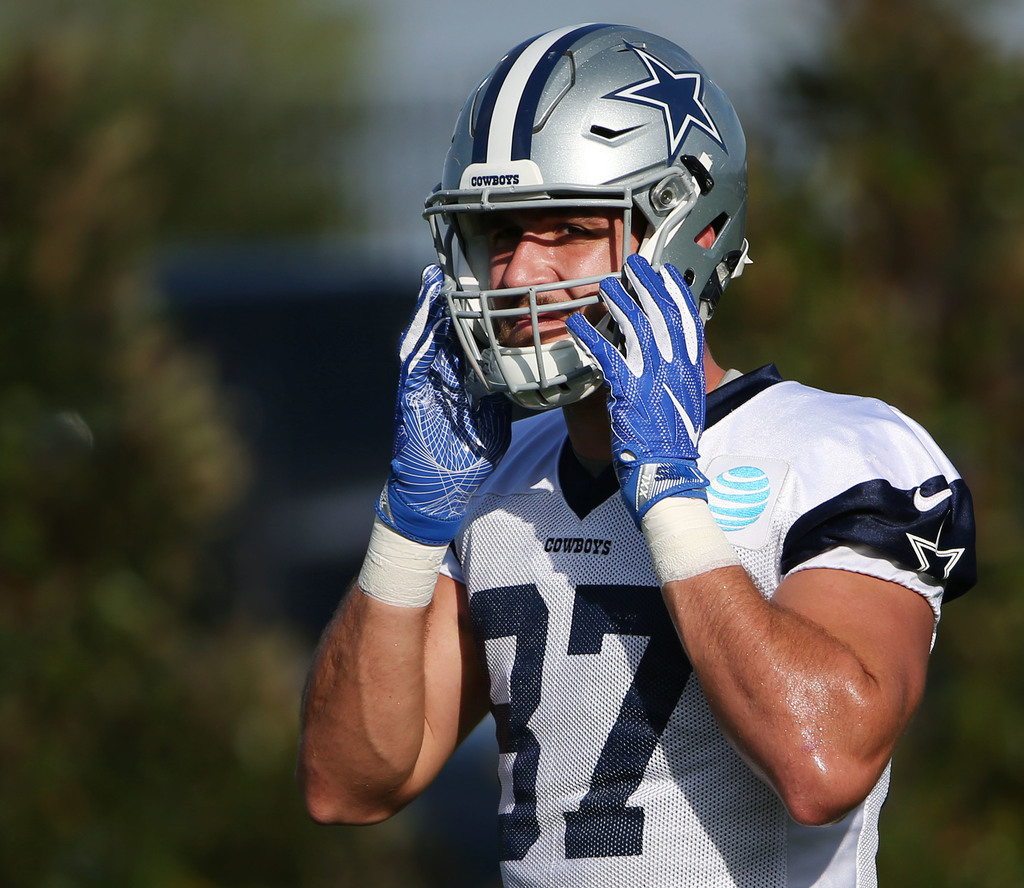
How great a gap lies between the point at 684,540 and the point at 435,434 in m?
0.57

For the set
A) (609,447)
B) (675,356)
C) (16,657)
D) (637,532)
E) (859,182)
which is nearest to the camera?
(675,356)

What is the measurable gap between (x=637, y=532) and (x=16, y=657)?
2.78 metres

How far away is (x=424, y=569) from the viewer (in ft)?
7.11

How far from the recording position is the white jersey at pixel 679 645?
6.06 feet

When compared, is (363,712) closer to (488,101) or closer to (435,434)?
(435,434)

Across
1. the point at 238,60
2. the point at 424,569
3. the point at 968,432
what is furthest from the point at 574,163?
the point at 238,60

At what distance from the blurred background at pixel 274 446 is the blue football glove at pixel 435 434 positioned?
2.05 metres

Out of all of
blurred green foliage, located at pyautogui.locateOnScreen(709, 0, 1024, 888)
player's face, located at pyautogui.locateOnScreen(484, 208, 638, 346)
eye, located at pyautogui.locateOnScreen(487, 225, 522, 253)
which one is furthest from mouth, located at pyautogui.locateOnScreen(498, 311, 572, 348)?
blurred green foliage, located at pyautogui.locateOnScreen(709, 0, 1024, 888)

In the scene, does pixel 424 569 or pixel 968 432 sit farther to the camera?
pixel 968 432

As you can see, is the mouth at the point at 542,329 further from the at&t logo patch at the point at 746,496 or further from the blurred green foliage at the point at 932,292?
the blurred green foliage at the point at 932,292

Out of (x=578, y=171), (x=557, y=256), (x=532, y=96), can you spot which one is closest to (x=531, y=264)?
(x=557, y=256)

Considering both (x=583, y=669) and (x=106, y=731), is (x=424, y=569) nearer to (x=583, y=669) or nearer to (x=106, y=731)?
(x=583, y=669)

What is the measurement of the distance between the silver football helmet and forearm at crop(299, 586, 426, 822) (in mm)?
445

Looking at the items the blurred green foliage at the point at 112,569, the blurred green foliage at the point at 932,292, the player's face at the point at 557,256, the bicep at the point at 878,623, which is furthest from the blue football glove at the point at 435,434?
the blurred green foliage at the point at 112,569
